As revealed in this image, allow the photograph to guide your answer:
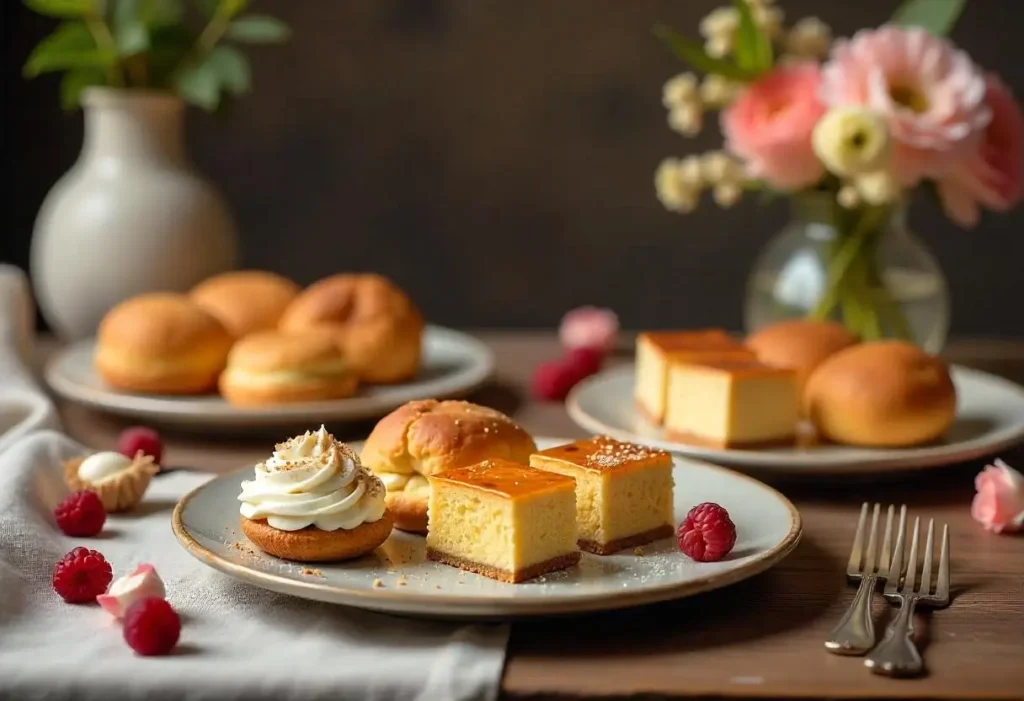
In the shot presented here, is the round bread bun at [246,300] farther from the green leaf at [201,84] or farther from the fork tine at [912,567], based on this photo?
the fork tine at [912,567]

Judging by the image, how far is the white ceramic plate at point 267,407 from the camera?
5.81ft

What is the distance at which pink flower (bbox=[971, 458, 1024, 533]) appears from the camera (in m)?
1.42

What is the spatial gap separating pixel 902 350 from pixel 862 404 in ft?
0.34

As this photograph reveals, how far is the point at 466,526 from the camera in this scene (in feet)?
3.92

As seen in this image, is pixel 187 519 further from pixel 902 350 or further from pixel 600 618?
pixel 902 350

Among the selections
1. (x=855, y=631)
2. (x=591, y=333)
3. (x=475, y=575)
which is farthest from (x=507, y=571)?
(x=591, y=333)

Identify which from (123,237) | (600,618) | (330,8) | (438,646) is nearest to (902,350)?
(600,618)

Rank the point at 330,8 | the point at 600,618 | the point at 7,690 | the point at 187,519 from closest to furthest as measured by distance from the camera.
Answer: the point at 7,690 < the point at 600,618 < the point at 187,519 < the point at 330,8

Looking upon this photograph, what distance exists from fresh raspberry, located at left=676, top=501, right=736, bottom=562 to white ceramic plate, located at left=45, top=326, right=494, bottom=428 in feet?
2.30

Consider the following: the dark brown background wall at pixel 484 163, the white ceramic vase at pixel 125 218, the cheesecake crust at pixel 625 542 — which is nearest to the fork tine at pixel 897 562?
the cheesecake crust at pixel 625 542

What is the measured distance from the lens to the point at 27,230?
10.9ft

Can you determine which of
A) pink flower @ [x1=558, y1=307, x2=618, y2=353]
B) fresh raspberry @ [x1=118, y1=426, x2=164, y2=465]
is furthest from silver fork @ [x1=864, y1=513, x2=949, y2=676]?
pink flower @ [x1=558, y1=307, x2=618, y2=353]

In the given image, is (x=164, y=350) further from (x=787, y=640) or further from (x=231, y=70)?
(x=787, y=640)

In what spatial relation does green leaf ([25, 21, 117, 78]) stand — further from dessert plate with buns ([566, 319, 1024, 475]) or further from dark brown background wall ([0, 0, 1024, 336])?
dessert plate with buns ([566, 319, 1024, 475])
